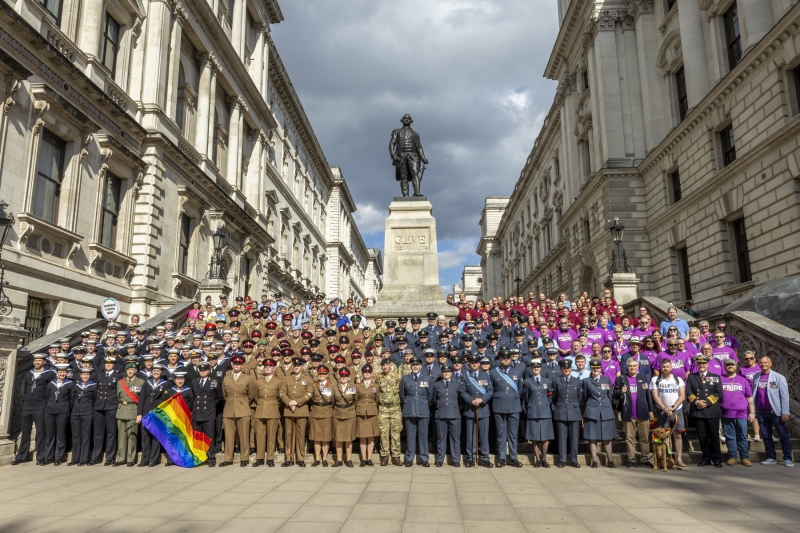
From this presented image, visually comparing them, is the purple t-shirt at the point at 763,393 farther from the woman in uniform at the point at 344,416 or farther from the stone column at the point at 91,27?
the stone column at the point at 91,27

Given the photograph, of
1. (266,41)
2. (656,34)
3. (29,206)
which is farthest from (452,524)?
(266,41)

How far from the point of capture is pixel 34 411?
9.08 metres

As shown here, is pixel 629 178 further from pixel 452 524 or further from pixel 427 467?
pixel 452 524

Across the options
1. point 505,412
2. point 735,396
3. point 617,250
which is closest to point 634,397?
point 735,396

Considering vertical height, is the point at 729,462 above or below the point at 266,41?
below

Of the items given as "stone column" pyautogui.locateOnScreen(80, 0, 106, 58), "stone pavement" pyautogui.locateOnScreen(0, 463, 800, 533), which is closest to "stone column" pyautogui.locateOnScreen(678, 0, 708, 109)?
"stone pavement" pyautogui.locateOnScreen(0, 463, 800, 533)

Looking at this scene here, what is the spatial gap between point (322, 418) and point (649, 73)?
2478cm

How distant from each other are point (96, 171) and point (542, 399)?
49.7ft

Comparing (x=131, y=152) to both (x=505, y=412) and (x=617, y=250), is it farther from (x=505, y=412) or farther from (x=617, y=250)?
(x=617, y=250)

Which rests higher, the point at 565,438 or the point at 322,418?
the point at 322,418

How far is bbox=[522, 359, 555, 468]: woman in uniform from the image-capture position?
28.5ft

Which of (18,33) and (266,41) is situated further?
(266,41)

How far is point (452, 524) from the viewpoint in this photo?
5430 millimetres

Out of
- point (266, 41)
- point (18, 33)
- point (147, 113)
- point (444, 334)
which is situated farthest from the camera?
point (266, 41)
